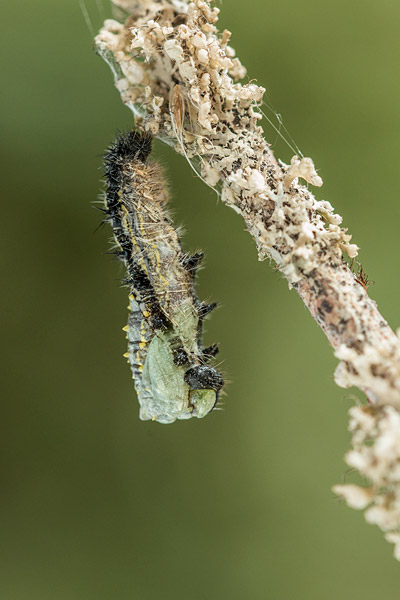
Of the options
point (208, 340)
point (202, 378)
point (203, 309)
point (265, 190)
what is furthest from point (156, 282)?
point (208, 340)

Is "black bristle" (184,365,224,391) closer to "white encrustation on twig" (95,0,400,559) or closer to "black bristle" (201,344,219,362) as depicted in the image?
"black bristle" (201,344,219,362)

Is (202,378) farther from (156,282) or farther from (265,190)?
(265,190)

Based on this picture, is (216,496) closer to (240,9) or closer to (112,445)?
(112,445)

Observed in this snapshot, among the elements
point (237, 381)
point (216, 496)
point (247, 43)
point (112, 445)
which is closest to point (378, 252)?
point (237, 381)

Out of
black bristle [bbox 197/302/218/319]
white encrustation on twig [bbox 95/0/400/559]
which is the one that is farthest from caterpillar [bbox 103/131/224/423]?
white encrustation on twig [bbox 95/0/400/559]

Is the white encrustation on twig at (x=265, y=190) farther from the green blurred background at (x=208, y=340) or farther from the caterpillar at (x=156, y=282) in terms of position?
the green blurred background at (x=208, y=340)

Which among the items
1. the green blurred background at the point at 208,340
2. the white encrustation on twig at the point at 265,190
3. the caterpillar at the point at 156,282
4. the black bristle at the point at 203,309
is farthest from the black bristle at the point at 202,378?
the green blurred background at the point at 208,340
